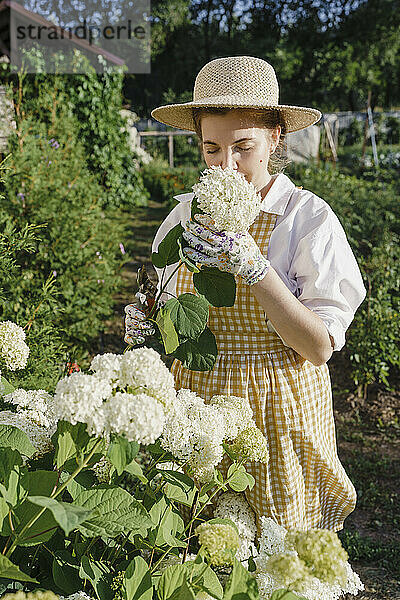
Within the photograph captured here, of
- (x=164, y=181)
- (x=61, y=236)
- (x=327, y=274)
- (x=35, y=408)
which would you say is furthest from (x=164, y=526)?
(x=164, y=181)

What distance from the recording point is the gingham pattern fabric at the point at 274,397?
150 cm

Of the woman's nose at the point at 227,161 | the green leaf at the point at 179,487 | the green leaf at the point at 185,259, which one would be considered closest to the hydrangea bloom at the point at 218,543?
the green leaf at the point at 179,487

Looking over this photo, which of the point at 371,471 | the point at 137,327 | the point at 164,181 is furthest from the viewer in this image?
the point at 164,181

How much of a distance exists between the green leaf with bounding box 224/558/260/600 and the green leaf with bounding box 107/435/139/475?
19 cm

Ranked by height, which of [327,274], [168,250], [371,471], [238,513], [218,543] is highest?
[168,250]

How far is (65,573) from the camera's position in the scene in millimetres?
867

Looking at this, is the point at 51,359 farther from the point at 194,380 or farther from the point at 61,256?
the point at 194,380

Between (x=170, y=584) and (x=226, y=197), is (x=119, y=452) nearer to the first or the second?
(x=170, y=584)

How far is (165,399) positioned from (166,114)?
1.24 metres

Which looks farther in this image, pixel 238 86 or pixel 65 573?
pixel 238 86

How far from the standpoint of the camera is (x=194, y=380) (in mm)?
1594

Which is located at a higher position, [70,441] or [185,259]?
[185,259]

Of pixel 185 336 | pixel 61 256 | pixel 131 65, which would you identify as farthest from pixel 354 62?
pixel 185 336

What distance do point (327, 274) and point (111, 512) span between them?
858 millimetres
